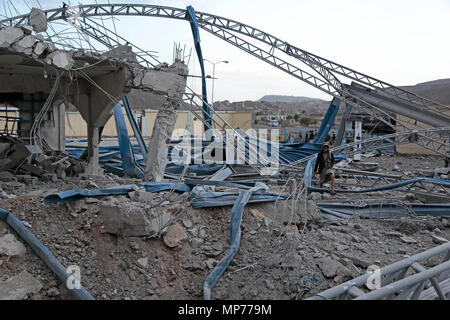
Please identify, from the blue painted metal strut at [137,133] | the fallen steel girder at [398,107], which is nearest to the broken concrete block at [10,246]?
the blue painted metal strut at [137,133]

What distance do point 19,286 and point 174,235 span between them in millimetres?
2039

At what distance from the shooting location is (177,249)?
18.7 ft

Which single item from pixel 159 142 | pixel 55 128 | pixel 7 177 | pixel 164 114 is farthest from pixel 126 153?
pixel 7 177

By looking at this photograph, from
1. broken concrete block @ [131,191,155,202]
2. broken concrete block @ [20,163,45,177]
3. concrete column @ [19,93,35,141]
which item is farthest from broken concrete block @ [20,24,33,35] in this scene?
concrete column @ [19,93,35,141]

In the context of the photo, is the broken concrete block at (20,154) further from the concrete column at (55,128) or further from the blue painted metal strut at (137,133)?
the blue painted metal strut at (137,133)

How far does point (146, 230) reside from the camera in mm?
5613

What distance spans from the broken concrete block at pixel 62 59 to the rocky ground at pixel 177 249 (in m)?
3.07

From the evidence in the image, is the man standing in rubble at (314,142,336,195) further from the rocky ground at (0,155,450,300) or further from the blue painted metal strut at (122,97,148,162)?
the blue painted metal strut at (122,97,148,162)

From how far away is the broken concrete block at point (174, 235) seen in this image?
5.71 m

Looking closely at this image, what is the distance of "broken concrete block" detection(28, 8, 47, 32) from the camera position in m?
7.64

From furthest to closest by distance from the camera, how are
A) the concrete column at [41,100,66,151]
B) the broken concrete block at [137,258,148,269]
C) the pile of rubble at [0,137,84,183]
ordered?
the concrete column at [41,100,66,151], the pile of rubble at [0,137,84,183], the broken concrete block at [137,258,148,269]

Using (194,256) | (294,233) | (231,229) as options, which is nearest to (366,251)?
(294,233)

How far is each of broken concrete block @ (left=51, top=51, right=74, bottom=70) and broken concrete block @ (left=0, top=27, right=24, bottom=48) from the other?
2.44 ft
